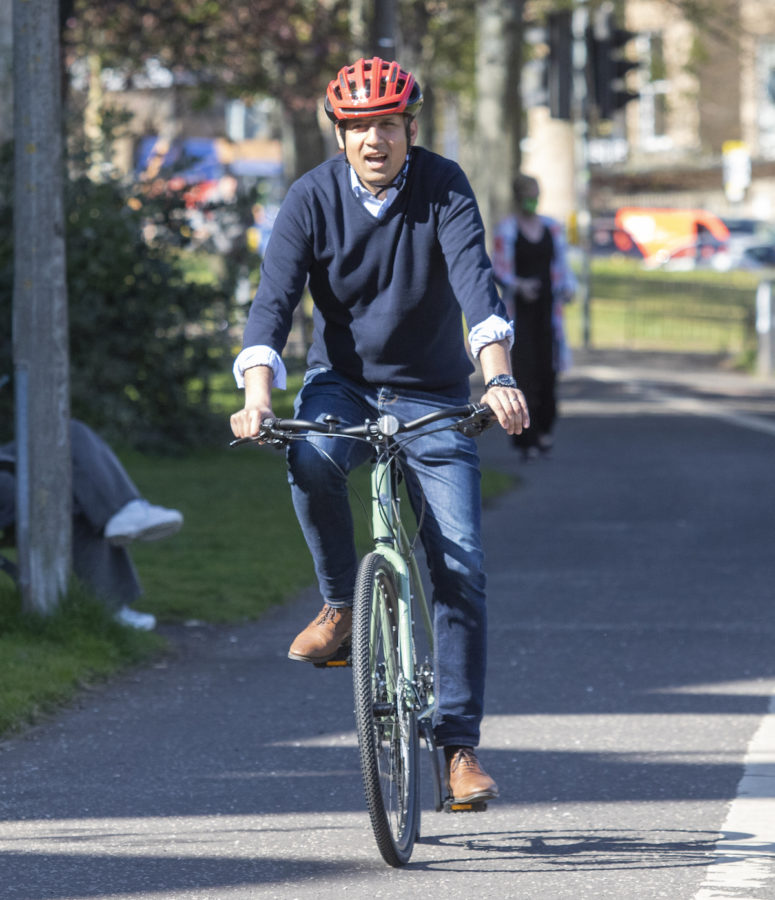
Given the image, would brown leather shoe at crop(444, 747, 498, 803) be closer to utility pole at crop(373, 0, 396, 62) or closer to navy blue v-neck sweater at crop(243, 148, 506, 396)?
navy blue v-neck sweater at crop(243, 148, 506, 396)

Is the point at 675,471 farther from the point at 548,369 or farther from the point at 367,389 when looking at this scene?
the point at 367,389

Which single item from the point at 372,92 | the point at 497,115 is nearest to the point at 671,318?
the point at 497,115

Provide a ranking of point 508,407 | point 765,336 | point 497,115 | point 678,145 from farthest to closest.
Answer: point 678,145 → point 497,115 → point 765,336 → point 508,407

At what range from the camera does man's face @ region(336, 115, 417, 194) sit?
4.68 meters

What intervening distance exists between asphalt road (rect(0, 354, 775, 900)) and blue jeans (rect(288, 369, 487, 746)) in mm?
405

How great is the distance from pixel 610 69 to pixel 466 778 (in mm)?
15527

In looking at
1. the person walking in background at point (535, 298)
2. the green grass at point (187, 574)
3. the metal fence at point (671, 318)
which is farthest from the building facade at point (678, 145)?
the green grass at point (187, 574)

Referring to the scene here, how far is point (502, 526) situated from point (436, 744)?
5861 mm

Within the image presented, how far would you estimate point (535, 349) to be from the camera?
542 inches

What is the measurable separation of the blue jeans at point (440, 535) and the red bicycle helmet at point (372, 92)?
71 cm

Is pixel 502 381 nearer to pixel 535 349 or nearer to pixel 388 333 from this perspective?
pixel 388 333

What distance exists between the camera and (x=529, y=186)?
511 inches

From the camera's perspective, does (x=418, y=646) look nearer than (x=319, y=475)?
No

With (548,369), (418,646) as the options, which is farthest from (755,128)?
(418,646)
